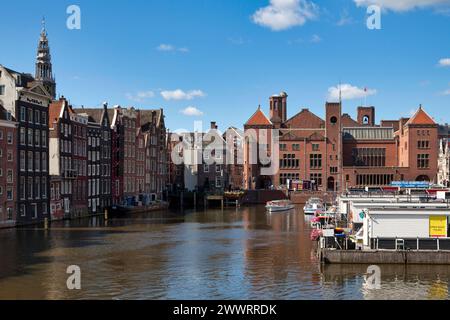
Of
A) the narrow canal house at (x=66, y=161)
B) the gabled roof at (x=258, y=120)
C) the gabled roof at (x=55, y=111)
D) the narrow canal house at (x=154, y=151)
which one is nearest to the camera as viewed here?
the narrow canal house at (x=66, y=161)

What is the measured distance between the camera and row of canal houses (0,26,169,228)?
3036 inches

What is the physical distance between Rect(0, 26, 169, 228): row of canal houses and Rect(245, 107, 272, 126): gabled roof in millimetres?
A: 25491

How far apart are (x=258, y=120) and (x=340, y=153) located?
2074 centimetres

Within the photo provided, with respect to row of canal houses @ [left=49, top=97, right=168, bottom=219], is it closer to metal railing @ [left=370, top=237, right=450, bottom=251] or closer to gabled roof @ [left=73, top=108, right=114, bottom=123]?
gabled roof @ [left=73, top=108, right=114, bottom=123]

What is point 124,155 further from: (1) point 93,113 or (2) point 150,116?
(2) point 150,116

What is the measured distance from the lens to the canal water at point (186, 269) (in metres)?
40.3

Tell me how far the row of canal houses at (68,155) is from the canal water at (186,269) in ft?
26.5

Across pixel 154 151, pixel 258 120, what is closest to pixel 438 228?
pixel 154 151

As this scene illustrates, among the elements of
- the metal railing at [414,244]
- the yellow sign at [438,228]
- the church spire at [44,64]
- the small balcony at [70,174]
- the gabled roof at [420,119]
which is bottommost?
the metal railing at [414,244]

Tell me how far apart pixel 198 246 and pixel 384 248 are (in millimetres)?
19566

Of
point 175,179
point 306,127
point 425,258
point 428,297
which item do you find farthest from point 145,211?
point 428,297

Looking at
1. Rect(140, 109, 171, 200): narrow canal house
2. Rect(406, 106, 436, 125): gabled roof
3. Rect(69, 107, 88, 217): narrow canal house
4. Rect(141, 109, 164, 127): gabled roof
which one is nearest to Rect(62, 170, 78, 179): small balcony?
Rect(69, 107, 88, 217): narrow canal house

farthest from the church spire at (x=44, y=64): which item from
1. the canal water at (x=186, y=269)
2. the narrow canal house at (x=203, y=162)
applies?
the canal water at (x=186, y=269)

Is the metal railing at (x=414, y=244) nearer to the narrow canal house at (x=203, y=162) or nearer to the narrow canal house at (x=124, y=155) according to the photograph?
the narrow canal house at (x=124, y=155)
